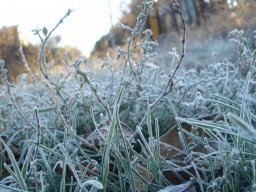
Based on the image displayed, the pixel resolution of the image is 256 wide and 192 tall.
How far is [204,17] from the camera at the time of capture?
1182 cm

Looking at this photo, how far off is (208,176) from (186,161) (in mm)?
59

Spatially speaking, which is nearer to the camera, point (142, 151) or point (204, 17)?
point (142, 151)

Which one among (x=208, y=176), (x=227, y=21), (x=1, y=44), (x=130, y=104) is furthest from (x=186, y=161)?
(x=227, y=21)

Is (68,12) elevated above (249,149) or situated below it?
above

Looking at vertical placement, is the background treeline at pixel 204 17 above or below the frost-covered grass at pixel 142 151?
above

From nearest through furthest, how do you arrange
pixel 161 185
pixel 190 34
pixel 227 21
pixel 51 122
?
Answer: 1. pixel 161 185
2. pixel 51 122
3. pixel 227 21
4. pixel 190 34

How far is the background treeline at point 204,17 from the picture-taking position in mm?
6113

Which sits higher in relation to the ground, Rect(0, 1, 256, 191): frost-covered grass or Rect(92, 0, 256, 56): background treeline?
Rect(92, 0, 256, 56): background treeline

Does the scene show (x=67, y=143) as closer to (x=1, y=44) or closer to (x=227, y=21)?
(x=1, y=44)

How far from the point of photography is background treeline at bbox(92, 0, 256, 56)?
611cm

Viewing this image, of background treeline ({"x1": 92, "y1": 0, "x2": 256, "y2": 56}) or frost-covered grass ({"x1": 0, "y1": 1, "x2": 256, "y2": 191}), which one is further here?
background treeline ({"x1": 92, "y1": 0, "x2": 256, "y2": 56})

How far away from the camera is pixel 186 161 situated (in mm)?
813

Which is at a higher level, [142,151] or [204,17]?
[204,17]

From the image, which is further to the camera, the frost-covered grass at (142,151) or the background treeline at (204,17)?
the background treeline at (204,17)
